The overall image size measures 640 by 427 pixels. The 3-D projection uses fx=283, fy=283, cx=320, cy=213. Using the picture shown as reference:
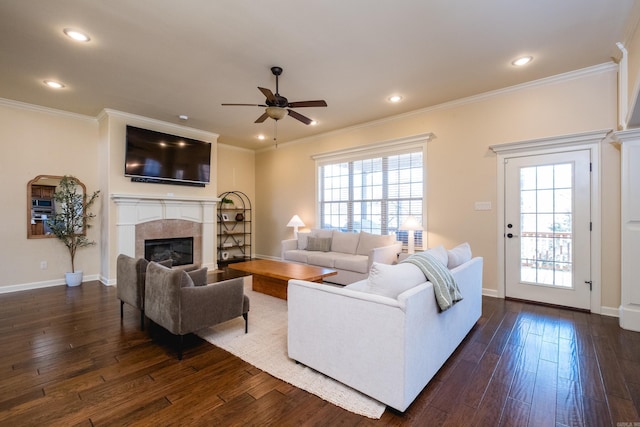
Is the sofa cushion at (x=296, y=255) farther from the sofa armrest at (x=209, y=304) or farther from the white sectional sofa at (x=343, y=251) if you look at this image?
the sofa armrest at (x=209, y=304)

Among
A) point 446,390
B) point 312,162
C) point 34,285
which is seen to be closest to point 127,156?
point 34,285

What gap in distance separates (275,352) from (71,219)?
460 cm

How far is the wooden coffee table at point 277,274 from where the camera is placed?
3.51 m

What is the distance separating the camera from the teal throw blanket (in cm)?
198

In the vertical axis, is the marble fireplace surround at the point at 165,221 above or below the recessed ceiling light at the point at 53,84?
below

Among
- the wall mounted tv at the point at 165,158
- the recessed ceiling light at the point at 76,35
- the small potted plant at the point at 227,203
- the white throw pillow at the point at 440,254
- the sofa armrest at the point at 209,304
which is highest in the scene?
the recessed ceiling light at the point at 76,35

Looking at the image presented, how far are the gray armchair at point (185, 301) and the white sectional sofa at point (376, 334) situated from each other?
2.55ft

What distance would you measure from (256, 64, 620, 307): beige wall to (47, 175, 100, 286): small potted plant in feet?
16.0

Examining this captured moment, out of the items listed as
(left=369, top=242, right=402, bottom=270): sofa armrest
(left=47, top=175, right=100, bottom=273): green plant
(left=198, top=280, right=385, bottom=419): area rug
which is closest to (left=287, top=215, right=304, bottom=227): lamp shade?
(left=369, top=242, right=402, bottom=270): sofa armrest

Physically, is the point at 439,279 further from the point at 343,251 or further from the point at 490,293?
the point at 343,251

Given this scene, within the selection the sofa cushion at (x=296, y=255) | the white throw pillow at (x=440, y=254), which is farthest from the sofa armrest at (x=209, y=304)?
the sofa cushion at (x=296, y=255)

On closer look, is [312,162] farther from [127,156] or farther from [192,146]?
[127,156]

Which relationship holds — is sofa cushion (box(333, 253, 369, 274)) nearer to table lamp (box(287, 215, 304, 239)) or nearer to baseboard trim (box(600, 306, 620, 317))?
table lamp (box(287, 215, 304, 239))

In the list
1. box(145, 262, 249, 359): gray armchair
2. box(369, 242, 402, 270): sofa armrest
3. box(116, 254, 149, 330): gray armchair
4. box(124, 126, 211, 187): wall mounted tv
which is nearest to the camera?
box(145, 262, 249, 359): gray armchair
